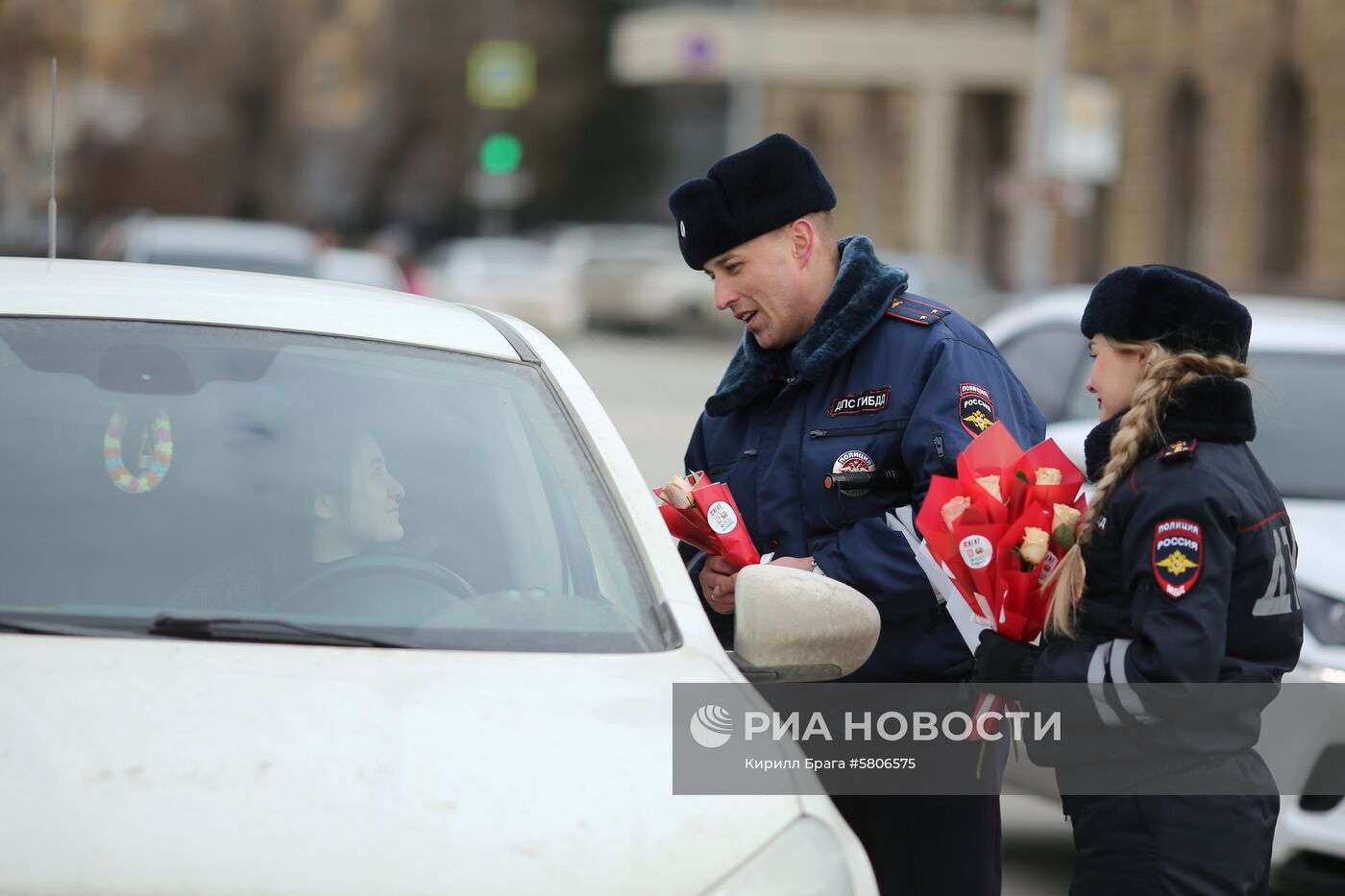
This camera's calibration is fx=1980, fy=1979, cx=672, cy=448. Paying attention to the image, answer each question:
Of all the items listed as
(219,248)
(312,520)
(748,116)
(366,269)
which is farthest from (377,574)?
(748,116)

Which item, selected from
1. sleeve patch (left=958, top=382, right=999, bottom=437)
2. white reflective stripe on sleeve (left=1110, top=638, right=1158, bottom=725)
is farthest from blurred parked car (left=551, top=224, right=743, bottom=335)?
white reflective stripe on sleeve (left=1110, top=638, right=1158, bottom=725)

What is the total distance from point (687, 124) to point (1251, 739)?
67.2 metres

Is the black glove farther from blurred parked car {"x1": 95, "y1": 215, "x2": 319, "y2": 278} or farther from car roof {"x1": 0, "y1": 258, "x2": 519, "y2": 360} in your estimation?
blurred parked car {"x1": 95, "y1": 215, "x2": 319, "y2": 278}

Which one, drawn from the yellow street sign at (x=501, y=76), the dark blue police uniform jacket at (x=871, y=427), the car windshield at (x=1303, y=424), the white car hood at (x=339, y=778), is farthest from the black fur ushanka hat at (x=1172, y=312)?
the yellow street sign at (x=501, y=76)

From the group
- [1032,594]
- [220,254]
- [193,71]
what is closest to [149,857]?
[1032,594]

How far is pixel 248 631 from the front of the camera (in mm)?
2787

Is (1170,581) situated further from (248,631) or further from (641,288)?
(641,288)

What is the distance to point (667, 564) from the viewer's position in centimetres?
310

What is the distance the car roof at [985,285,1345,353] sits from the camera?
21.6 feet

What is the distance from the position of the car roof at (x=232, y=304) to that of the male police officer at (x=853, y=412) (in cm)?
49

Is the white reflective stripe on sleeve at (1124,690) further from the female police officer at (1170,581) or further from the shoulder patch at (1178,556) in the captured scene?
the shoulder patch at (1178,556)

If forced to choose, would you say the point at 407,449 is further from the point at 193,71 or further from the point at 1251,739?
the point at 193,71

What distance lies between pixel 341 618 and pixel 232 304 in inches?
28.6

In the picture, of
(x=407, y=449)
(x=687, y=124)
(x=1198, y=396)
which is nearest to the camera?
(x=1198, y=396)
